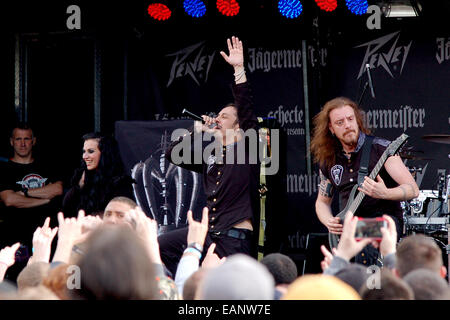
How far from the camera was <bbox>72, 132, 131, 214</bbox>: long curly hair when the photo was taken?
612cm

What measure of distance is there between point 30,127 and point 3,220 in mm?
1216

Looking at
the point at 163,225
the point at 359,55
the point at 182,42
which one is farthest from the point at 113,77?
the point at 359,55

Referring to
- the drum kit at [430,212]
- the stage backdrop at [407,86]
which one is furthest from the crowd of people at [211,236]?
the stage backdrop at [407,86]

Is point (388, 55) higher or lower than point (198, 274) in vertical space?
higher

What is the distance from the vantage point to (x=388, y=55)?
801 centimetres

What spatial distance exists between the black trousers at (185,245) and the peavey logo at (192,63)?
315 centimetres

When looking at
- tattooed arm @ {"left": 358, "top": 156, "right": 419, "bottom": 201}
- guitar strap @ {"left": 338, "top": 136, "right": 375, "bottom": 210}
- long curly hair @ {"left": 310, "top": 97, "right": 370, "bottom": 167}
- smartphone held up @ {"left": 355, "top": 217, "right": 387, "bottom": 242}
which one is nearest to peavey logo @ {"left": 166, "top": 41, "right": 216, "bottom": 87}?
long curly hair @ {"left": 310, "top": 97, "right": 370, "bottom": 167}

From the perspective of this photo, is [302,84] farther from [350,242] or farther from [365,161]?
[350,242]

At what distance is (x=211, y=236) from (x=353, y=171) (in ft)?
4.12

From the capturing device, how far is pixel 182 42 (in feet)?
27.3

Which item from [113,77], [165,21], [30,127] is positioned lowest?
[30,127]

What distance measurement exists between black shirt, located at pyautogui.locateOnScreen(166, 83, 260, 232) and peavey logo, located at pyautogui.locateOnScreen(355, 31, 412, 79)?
295 cm

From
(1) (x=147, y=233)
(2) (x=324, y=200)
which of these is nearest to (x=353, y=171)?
(2) (x=324, y=200)
